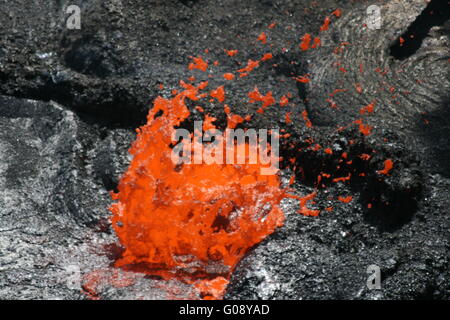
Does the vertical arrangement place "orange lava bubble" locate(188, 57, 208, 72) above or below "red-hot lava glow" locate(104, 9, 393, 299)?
above

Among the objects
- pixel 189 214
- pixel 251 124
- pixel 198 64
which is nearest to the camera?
pixel 189 214

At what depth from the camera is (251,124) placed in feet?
13.4

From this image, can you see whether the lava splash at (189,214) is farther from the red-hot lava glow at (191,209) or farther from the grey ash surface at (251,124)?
the grey ash surface at (251,124)

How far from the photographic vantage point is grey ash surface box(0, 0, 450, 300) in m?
3.18

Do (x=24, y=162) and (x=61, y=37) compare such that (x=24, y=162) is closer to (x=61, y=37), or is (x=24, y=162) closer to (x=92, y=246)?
(x=92, y=246)

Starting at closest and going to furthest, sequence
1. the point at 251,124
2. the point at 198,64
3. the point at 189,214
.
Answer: the point at 189,214 → the point at 251,124 → the point at 198,64

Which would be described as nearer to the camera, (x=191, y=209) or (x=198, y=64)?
(x=191, y=209)

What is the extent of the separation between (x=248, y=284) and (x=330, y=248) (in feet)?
1.91

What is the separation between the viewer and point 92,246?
3555 mm

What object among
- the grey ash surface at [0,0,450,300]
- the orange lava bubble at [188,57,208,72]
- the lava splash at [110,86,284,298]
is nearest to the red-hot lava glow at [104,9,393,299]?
the lava splash at [110,86,284,298]

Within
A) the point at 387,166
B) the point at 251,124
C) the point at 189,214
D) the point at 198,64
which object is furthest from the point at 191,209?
the point at 198,64

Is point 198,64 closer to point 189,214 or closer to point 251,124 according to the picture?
point 251,124

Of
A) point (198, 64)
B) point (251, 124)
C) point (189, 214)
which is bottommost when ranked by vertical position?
point (189, 214)

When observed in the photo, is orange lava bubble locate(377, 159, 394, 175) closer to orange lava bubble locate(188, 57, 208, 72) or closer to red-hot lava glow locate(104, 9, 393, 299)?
red-hot lava glow locate(104, 9, 393, 299)
